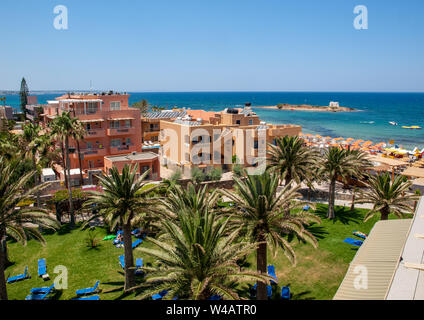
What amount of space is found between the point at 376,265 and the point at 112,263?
1660cm

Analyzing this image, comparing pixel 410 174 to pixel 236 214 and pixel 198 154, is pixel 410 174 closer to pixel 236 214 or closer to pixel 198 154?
pixel 198 154

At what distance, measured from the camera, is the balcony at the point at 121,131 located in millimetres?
42750

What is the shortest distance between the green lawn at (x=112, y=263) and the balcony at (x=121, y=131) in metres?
17.6

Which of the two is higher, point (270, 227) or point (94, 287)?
point (270, 227)

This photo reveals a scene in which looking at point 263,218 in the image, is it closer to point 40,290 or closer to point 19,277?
point 40,290

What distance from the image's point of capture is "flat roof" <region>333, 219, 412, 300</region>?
11.8m

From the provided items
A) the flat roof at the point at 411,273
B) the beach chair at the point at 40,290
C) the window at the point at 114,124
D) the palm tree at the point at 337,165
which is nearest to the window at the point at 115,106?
the window at the point at 114,124

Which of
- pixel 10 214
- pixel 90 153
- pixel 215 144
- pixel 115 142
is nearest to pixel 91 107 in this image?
pixel 115 142

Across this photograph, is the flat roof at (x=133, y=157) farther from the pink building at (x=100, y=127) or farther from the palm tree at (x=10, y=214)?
the palm tree at (x=10, y=214)

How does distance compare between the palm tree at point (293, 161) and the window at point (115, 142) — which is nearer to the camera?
the palm tree at point (293, 161)

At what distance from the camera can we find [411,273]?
10258mm

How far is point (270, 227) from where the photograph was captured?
591 inches
